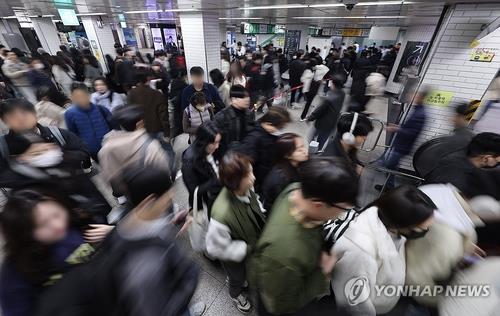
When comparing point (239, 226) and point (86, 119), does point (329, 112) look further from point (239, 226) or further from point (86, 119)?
point (86, 119)

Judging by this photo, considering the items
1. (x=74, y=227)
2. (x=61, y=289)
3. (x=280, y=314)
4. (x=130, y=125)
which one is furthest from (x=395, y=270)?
(x=130, y=125)

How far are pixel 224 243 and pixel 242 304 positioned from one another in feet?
3.34

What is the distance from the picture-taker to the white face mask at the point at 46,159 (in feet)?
5.47

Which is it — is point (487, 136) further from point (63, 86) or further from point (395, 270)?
point (63, 86)

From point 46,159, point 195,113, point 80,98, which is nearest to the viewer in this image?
point 46,159

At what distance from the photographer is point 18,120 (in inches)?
81.7

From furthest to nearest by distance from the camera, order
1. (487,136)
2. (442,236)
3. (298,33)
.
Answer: (298,33)
(487,136)
(442,236)

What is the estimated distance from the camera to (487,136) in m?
1.89

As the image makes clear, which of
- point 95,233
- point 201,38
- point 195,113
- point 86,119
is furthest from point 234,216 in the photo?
point 201,38

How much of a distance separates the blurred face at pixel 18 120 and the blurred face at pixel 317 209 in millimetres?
2549

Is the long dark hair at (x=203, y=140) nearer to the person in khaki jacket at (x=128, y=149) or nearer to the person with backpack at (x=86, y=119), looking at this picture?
the person in khaki jacket at (x=128, y=149)

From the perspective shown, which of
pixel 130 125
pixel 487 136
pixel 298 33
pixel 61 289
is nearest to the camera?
pixel 61 289

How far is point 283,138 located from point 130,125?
4.74ft

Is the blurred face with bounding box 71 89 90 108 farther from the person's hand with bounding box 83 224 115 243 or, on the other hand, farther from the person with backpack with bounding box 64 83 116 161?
the person's hand with bounding box 83 224 115 243
